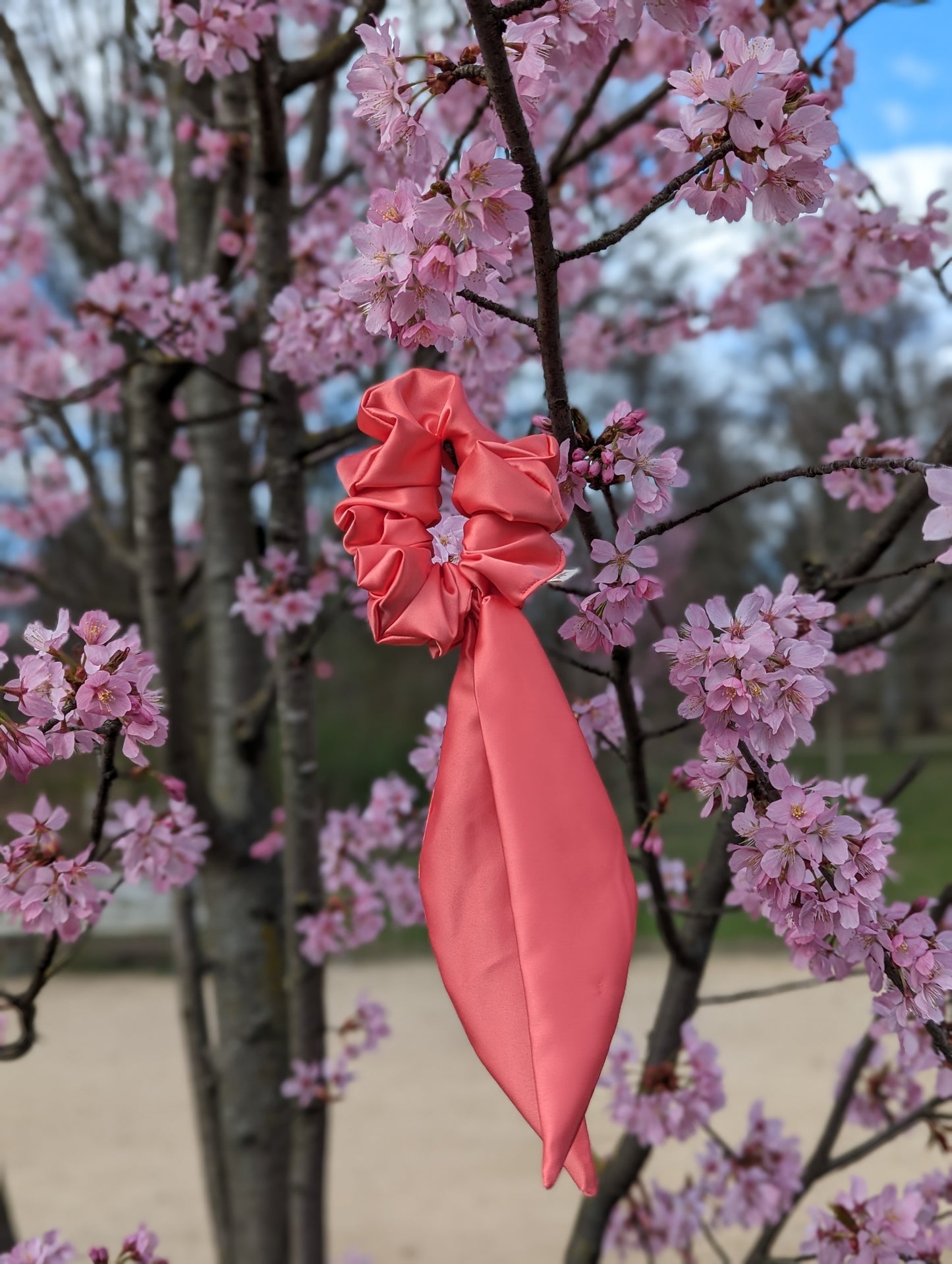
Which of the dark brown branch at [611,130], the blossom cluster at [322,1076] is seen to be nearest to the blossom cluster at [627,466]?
the dark brown branch at [611,130]

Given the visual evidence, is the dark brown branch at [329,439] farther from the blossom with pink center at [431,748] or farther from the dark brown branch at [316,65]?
the blossom with pink center at [431,748]

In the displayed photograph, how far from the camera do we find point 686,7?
72cm

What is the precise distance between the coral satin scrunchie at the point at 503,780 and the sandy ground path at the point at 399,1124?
3.09m

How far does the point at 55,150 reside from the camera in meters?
1.91

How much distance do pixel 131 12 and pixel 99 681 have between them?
1.53m

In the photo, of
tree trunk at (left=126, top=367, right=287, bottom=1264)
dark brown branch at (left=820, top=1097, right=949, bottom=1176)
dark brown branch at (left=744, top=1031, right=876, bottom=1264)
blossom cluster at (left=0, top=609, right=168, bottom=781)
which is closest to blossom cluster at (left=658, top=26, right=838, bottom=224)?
blossom cluster at (left=0, top=609, right=168, bottom=781)

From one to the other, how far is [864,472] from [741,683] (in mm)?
727

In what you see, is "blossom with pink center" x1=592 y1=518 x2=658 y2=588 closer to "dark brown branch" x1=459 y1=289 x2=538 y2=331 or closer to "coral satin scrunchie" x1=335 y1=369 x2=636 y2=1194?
"coral satin scrunchie" x1=335 y1=369 x2=636 y2=1194

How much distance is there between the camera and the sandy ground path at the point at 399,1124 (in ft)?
11.8

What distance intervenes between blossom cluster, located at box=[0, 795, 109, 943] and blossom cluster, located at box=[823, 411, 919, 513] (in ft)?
3.08

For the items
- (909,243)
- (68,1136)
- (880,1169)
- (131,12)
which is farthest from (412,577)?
(68,1136)

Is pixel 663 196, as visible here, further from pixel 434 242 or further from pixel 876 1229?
pixel 876 1229

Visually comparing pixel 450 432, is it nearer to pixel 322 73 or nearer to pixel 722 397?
pixel 322 73

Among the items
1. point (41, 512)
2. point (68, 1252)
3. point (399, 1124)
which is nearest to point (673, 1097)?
point (68, 1252)
